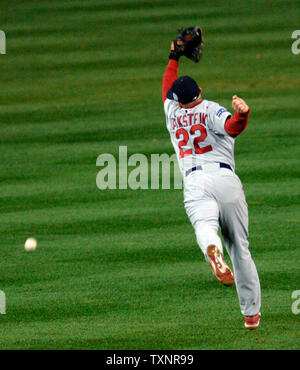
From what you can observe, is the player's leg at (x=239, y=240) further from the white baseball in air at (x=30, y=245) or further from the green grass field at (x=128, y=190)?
the white baseball in air at (x=30, y=245)

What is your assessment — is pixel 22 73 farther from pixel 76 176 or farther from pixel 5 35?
pixel 76 176

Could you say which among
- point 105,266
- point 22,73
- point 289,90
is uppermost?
point 22,73

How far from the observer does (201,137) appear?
641 centimetres

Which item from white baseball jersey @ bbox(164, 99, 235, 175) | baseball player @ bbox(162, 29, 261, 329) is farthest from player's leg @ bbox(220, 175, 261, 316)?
white baseball jersey @ bbox(164, 99, 235, 175)

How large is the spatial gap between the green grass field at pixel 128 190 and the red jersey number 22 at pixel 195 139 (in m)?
1.31

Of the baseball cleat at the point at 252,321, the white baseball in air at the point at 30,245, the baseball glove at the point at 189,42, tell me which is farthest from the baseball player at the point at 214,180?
the white baseball in air at the point at 30,245

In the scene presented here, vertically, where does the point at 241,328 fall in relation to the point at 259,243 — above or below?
below

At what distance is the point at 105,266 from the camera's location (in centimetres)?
807

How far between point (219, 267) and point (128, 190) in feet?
15.2

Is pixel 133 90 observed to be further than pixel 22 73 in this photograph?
No

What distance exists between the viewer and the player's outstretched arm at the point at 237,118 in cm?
591

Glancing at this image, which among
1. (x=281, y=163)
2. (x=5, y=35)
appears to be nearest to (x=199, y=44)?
(x=281, y=163)

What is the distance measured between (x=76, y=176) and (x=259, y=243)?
3.08 m

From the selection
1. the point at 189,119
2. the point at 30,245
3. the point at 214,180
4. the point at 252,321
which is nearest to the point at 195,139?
the point at 189,119
